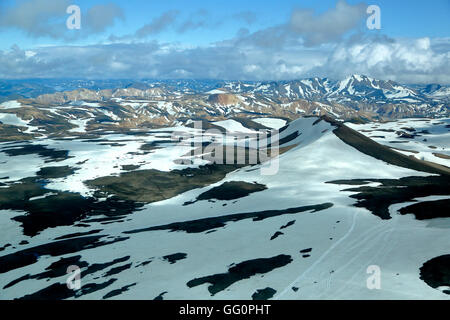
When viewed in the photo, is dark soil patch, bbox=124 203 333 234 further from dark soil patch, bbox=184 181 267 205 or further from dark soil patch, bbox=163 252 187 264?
dark soil patch, bbox=184 181 267 205

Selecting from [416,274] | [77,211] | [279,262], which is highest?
[416,274]

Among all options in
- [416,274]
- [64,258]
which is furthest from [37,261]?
[416,274]

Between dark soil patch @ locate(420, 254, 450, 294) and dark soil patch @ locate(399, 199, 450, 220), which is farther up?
dark soil patch @ locate(420, 254, 450, 294)

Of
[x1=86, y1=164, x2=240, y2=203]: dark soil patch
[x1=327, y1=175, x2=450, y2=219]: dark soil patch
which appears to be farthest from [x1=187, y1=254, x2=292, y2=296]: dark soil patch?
[x1=86, y1=164, x2=240, y2=203]: dark soil patch

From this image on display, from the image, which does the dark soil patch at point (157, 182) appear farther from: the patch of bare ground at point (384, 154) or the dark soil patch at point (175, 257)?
the patch of bare ground at point (384, 154)

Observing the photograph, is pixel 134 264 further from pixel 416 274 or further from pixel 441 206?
pixel 441 206

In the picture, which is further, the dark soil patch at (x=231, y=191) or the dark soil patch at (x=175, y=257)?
the dark soil patch at (x=231, y=191)

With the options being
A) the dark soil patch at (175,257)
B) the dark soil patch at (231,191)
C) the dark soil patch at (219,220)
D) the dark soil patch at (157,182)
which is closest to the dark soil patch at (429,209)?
the dark soil patch at (219,220)

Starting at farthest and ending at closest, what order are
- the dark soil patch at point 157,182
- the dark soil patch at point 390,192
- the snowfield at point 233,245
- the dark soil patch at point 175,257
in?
1. the dark soil patch at point 157,182
2. the dark soil patch at point 390,192
3. the dark soil patch at point 175,257
4. the snowfield at point 233,245

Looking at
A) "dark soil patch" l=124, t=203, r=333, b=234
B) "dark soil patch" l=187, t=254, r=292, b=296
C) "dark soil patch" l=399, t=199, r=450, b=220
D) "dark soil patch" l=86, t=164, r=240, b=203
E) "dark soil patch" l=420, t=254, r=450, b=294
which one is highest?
"dark soil patch" l=420, t=254, r=450, b=294

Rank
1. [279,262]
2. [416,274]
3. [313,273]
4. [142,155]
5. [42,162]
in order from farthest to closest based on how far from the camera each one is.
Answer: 1. [142,155]
2. [42,162]
3. [279,262]
4. [313,273]
5. [416,274]

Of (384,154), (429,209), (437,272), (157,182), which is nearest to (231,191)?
(157,182)
